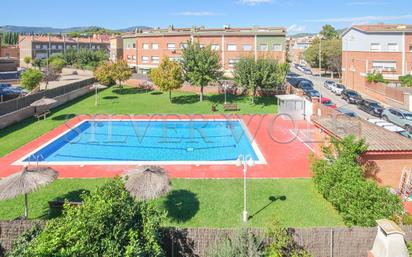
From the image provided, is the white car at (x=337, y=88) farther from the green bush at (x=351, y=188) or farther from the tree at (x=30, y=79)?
the tree at (x=30, y=79)

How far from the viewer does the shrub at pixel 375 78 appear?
42906 millimetres

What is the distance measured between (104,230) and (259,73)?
3025 centimetres

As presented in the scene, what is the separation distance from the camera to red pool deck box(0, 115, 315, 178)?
18797mm

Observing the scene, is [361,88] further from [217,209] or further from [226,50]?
[217,209]

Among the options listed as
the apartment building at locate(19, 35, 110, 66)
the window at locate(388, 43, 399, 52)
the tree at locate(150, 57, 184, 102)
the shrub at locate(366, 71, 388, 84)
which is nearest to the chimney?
the tree at locate(150, 57, 184, 102)

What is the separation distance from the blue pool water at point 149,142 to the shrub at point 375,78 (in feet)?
72.7

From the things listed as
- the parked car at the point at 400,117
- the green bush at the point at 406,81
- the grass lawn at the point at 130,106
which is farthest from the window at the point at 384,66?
the parked car at the point at 400,117

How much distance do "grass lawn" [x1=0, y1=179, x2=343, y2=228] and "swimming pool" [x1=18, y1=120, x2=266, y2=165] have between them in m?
4.01

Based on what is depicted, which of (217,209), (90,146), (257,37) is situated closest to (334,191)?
(217,209)

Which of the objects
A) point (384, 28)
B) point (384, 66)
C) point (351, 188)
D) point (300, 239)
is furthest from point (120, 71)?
point (300, 239)

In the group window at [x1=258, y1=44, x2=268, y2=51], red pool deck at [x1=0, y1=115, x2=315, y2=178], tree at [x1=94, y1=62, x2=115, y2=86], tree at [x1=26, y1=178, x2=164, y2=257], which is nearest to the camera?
tree at [x1=26, y1=178, x2=164, y2=257]

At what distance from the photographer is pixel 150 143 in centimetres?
2639

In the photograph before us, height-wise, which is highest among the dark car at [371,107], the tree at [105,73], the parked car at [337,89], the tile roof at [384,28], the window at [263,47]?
the tile roof at [384,28]

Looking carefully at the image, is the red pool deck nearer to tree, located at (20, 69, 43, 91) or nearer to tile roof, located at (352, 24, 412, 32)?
tree, located at (20, 69, 43, 91)
